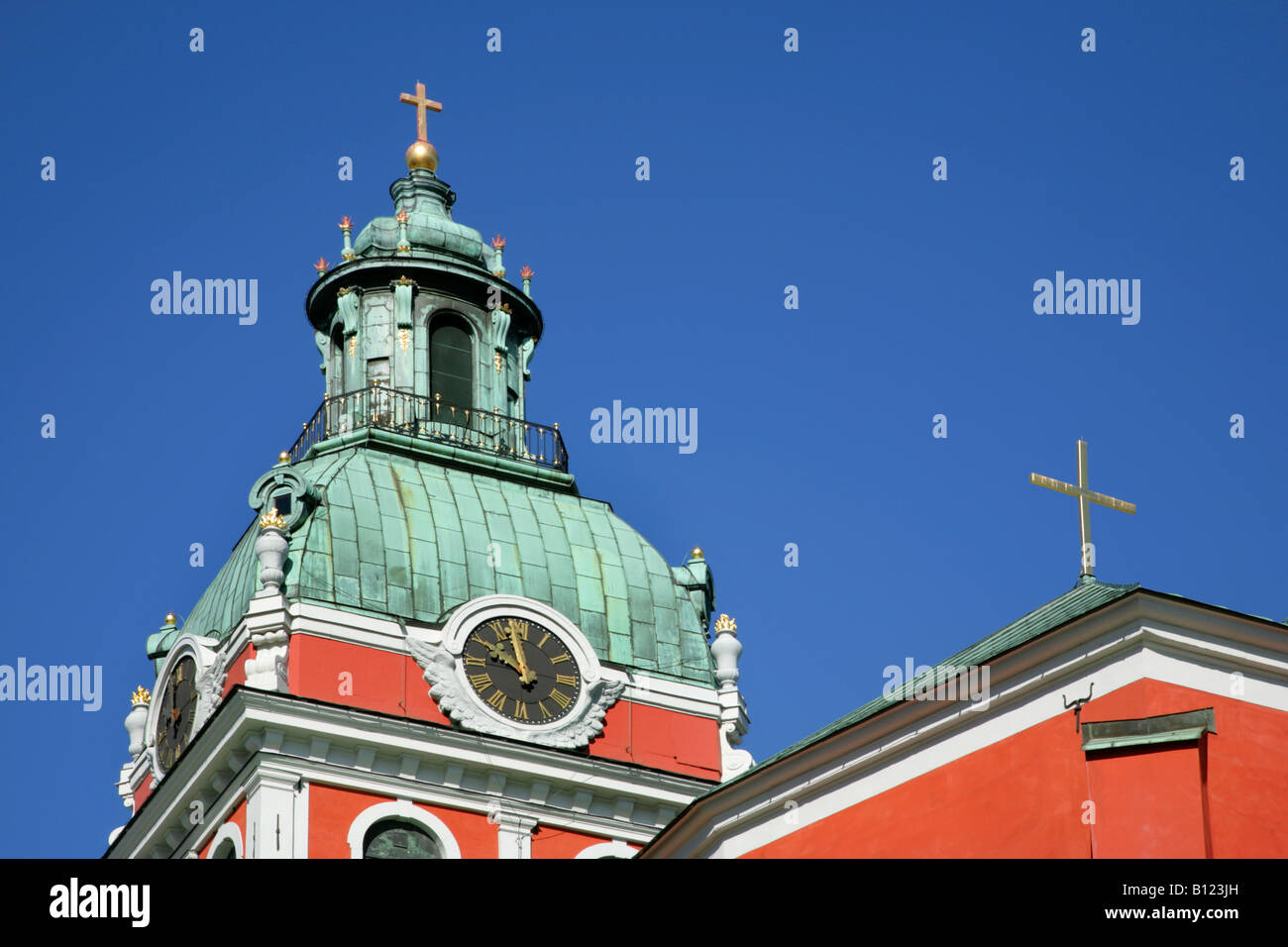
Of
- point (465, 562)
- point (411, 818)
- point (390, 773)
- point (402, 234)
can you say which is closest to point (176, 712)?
point (390, 773)

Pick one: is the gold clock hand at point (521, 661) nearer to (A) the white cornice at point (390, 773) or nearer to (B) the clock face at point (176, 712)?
(A) the white cornice at point (390, 773)

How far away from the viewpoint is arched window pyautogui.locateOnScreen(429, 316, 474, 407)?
5369 centimetres

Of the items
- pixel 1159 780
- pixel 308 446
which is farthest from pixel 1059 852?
pixel 308 446

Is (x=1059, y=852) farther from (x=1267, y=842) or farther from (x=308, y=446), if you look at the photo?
(x=308, y=446)

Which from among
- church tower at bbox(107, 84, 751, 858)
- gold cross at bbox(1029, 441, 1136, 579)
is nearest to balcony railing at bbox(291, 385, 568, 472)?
church tower at bbox(107, 84, 751, 858)

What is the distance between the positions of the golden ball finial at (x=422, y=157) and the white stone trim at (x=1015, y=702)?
2598 cm

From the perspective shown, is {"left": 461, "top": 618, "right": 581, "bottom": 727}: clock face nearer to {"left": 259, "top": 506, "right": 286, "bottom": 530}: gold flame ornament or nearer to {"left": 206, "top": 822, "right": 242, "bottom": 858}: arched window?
{"left": 259, "top": 506, "right": 286, "bottom": 530}: gold flame ornament

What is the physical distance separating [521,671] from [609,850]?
308 cm

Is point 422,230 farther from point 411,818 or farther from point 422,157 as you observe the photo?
point 411,818

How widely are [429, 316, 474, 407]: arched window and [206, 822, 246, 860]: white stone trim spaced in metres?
9.71

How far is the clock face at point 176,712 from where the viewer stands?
4878 centimetres

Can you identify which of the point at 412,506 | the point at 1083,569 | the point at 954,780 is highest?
the point at 412,506
